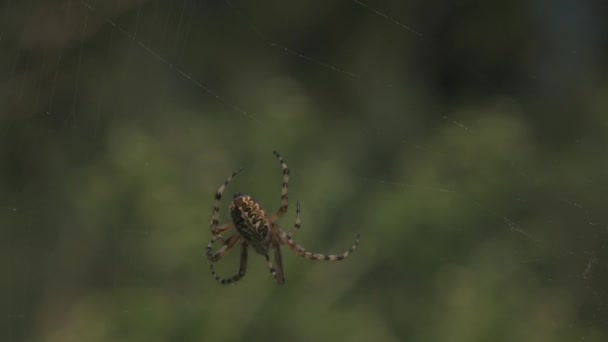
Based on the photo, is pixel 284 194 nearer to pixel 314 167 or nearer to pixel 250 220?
pixel 250 220

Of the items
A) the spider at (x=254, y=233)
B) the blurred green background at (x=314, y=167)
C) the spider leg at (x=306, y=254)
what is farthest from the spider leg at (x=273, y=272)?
the blurred green background at (x=314, y=167)

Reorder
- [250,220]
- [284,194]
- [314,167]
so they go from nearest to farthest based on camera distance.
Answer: [250,220] → [284,194] → [314,167]

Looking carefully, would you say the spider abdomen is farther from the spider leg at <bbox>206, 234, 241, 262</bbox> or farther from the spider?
the spider leg at <bbox>206, 234, 241, 262</bbox>

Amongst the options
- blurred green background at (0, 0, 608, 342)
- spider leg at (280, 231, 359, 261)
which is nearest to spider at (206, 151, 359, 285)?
spider leg at (280, 231, 359, 261)

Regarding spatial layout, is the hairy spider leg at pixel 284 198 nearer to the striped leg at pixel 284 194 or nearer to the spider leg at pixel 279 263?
the striped leg at pixel 284 194

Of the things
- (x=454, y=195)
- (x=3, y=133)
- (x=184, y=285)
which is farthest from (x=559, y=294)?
(x=3, y=133)

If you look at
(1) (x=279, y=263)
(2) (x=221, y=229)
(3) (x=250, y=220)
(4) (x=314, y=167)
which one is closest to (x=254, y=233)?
(3) (x=250, y=220)

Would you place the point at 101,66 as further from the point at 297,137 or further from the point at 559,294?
the point at 559,294
